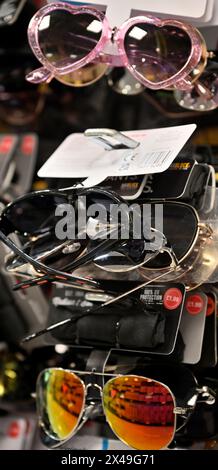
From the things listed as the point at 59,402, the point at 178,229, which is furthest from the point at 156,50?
the point at 59,402

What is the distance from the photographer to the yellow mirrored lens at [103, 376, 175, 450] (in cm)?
67

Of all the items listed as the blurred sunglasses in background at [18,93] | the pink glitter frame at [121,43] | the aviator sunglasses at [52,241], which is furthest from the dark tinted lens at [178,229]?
the blurred sunglasses in background at [18,93]

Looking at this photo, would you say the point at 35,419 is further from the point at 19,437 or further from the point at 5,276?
the point at 5,276

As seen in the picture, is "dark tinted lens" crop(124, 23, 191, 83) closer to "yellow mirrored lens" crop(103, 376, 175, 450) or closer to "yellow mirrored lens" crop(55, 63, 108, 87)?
"yellow mirrored lens" crop(55, 63, 108, 87)

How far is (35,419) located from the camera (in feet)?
2.77

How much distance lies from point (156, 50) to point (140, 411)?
357 mm

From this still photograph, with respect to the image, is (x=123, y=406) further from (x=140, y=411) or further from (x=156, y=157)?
(x=156, y=157)

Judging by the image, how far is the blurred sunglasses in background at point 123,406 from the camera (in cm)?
67

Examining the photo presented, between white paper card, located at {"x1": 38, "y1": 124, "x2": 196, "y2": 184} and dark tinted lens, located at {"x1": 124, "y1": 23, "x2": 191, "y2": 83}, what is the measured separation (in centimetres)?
6

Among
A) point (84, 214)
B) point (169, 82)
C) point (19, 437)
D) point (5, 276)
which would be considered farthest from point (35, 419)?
point (169, 82)

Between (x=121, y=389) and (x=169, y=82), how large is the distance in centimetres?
31

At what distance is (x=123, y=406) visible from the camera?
0.69 meters

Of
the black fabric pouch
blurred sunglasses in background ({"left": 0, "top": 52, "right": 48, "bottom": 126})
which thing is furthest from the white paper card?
blurred sunglasses in background ({"left": 0, "top": 52, "right": 48, "bottom": 126})

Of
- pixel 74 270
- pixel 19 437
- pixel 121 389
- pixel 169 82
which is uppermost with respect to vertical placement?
pixel 169 82
